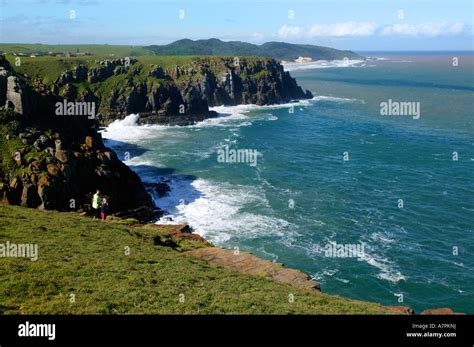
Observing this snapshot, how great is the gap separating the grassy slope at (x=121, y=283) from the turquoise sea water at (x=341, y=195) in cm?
1875

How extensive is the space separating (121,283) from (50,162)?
3571cm

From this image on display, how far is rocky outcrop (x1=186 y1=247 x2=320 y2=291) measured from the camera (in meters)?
27.6

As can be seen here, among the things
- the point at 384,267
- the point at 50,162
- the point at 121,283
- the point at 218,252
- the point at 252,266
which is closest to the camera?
the point at 121,283

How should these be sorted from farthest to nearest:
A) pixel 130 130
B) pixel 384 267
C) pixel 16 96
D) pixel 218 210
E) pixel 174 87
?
pixel 174 87, pixel 130 130, pixel 218 210, pixel 16 96, pixel 384 267

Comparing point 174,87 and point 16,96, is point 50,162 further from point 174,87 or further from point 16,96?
point 174,87

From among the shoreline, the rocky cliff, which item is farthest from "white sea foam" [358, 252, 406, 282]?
the rocky cliff

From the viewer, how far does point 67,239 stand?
28.9 m

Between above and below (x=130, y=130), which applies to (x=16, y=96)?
above

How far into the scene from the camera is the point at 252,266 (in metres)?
29.5

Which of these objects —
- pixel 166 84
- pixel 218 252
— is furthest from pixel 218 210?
pixel 166 84

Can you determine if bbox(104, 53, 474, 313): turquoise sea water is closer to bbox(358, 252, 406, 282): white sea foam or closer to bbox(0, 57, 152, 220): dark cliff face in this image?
bbox(358, 252, 406, 282): white sea foam

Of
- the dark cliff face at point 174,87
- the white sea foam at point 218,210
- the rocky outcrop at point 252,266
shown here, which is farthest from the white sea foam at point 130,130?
the rocky outcrop at point 252,266

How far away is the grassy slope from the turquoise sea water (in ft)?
61.5

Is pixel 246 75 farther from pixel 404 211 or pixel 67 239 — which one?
pixel 67 239
